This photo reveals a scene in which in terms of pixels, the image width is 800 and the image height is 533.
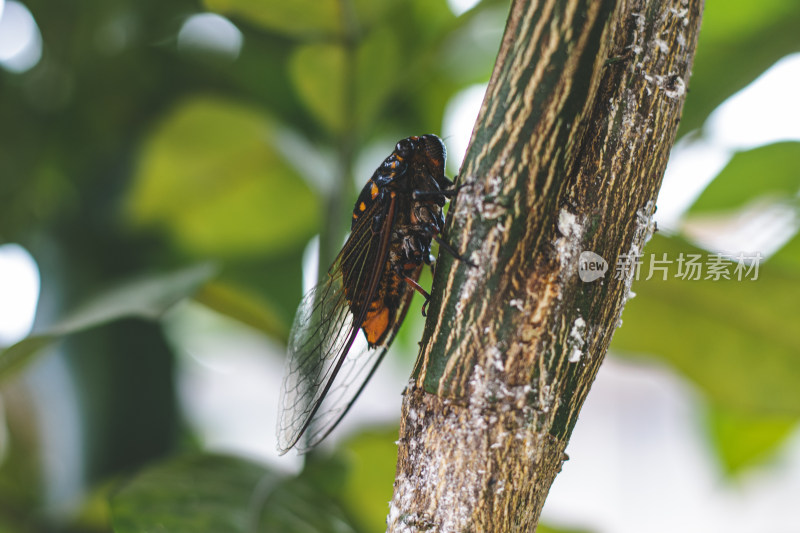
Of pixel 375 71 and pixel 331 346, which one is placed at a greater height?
pixel 375 71

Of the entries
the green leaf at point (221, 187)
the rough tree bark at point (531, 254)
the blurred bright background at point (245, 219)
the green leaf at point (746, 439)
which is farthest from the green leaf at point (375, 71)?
the green leaf at point (746, 439)

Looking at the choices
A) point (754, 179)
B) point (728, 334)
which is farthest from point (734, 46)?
point (728, 334)

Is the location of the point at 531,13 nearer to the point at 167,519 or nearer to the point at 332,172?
the point at 167,519

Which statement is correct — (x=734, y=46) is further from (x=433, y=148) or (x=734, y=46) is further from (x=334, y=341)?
(x=334, y=341)

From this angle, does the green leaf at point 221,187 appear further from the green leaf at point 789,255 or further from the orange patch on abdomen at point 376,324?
the green leaf at point 789,255

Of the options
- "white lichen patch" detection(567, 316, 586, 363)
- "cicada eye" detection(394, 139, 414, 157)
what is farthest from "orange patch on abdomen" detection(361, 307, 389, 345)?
"white lichen patch" detection(567, 316, 586, 363)

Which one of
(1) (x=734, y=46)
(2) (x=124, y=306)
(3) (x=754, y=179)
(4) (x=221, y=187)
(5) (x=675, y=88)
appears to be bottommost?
(2) (x=124, y=306)

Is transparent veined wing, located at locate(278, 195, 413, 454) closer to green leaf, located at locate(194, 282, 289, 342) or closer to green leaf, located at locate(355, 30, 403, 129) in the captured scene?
green leaf, located at locate(194, 282, 289, 342)
